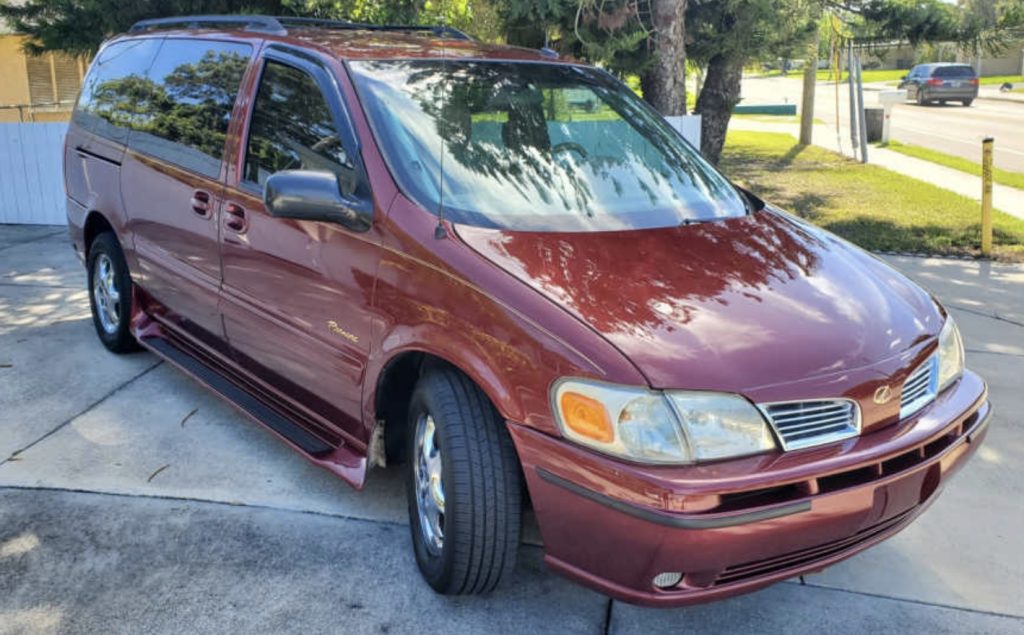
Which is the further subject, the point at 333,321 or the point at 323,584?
the point at 333,321

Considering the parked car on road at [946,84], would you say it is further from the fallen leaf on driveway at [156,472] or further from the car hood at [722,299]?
the fallen leaf on driveway at [156,472]

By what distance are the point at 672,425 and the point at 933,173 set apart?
14.9m

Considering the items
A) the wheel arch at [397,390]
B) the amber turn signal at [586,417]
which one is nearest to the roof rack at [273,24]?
the wheel arch at [397,390]

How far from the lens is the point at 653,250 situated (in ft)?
10.9

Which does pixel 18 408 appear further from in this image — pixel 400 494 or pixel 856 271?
pixel 856 271

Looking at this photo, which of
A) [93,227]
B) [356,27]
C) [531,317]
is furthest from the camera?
[93,227]

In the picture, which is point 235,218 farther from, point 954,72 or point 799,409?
point 954,72

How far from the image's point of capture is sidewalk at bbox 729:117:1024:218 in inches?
488

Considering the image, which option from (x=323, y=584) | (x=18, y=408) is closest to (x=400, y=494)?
(x=323, y=584)

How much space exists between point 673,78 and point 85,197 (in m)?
6.71

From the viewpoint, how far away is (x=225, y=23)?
489cm

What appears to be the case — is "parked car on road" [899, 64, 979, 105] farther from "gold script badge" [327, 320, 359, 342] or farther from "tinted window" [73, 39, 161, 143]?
"gold script badge" [327, 320, 359, 342]

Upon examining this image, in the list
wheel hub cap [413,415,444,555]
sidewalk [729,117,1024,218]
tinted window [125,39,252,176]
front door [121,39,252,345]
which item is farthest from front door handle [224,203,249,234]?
sidewalk [729,117,1024,218]

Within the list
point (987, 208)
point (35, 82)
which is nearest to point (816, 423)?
point (987, 208)
